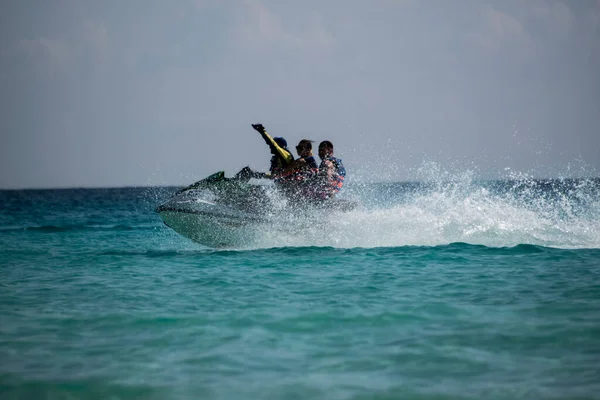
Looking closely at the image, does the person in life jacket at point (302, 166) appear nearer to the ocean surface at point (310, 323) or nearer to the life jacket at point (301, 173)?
the life jacket at point (301, 173)

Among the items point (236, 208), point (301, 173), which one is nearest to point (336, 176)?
point (301, 173)

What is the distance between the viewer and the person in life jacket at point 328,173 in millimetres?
12789

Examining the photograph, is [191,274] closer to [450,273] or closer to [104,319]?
[104,319]

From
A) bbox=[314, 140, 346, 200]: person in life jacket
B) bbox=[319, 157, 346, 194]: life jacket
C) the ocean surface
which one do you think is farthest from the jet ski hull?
bbox=[319, 157, 346, 194]: life jacket

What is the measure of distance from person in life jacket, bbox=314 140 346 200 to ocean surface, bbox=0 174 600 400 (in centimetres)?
100

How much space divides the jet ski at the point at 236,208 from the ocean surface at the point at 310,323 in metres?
0.53

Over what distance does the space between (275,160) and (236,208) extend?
136cm

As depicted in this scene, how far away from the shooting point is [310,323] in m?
6.61

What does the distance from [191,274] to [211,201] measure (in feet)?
10.3

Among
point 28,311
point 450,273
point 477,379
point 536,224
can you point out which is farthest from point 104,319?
point 536,224

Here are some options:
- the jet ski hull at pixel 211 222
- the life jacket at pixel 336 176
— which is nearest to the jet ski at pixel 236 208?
the jet ski hull at pixel 211 222

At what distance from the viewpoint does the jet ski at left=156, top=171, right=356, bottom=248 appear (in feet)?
42.8

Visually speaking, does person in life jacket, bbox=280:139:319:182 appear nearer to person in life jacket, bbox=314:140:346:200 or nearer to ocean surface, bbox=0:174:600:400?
person in life jacket, bbox=314:140:346:200

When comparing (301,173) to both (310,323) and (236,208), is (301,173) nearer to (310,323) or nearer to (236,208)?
(236,208)
